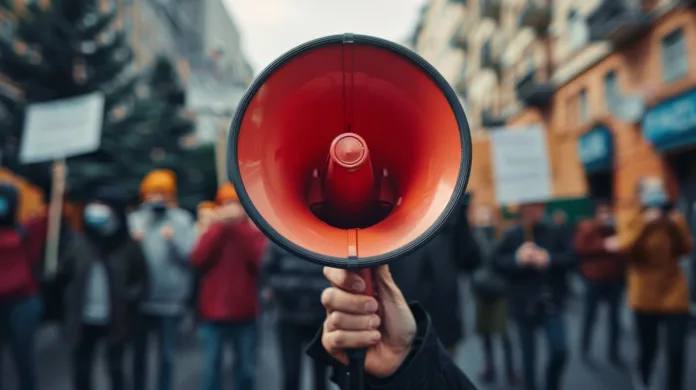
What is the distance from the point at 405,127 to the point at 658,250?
358 cm

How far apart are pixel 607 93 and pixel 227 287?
11021 millimetres

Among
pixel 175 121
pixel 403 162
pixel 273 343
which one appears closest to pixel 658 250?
pixel 403 162

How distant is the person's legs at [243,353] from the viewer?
13.7 ft

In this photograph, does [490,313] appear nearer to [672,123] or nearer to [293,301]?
[293,301]

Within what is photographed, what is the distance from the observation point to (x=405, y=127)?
4.26 ft

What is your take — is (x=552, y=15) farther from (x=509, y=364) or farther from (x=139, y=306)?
(x=139, y=306)

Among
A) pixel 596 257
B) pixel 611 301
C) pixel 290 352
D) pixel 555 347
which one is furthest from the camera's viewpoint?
pixel 596 257

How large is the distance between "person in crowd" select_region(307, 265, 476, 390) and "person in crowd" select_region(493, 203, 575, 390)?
123 inches

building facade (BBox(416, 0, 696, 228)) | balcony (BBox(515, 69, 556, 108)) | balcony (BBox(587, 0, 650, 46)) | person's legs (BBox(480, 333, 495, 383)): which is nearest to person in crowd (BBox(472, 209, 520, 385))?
person's legs (BBox(480, 333, 495, 383))

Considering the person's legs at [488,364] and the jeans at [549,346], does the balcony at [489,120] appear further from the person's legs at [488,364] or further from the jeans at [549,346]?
the jeans at [549,346]

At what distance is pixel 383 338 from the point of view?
1.22 meters

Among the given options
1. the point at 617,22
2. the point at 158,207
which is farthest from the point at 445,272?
the point at 617,22

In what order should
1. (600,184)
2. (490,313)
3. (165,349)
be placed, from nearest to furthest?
1. (165,349)
2. (490,313)
3. (600,184)

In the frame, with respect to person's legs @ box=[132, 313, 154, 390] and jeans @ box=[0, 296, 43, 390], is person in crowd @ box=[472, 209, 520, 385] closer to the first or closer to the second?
person's legs @ box=[132, 313, 154, 390]
